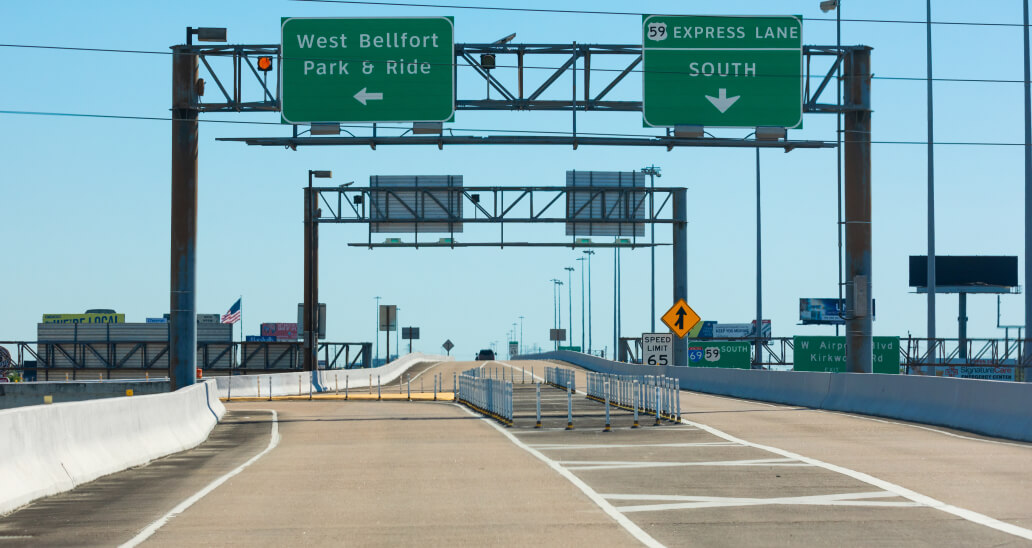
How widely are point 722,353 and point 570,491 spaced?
160 feet

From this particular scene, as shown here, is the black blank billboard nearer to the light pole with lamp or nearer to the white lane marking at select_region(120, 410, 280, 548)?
the light pole with lamp

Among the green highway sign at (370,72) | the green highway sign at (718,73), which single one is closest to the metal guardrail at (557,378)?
the green highway sign at (718,73)

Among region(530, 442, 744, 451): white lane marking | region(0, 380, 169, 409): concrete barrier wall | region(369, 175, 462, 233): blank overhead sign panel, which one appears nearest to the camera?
region(530, 442, 744, 451): white lane marking

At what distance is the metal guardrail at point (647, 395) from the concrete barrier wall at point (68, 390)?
15837 millimetres

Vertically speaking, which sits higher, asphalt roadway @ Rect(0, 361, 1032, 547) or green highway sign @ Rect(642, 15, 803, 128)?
green highway sign @ Rect(642, 15, 803, 128)

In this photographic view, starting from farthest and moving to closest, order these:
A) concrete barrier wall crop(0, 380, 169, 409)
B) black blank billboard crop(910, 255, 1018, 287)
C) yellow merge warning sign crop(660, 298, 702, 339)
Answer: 1. black blank billboard crop(910, 255, 1018, 287)
2. yellow merge warning sign crop(660, 298, 702, 339)
3. concrete barrier wall crop(0, 380, 169, 409)

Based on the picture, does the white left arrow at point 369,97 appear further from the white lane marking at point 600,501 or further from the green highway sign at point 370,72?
the white lane marking at point 600,501

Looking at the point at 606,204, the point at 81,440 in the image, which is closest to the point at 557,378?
the point at 606,204

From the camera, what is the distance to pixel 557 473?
16.2 metres

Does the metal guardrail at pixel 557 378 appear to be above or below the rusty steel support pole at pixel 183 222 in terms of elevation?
below

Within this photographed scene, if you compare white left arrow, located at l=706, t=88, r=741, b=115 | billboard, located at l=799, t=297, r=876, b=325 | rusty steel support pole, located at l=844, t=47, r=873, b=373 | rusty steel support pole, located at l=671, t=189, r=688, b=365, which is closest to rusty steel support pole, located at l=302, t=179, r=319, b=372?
rusty steel support pole, located at l=671, t=189, r=688, b=365

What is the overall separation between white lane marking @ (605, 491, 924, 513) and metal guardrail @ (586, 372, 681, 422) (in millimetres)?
10921

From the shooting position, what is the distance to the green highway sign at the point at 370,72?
29797 millimetres

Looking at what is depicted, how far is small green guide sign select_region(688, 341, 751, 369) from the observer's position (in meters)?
61.1
